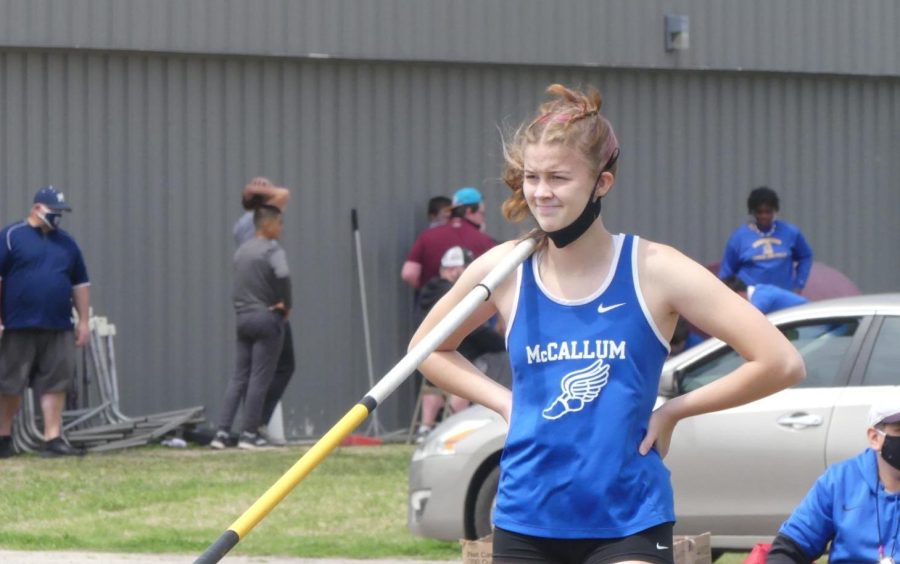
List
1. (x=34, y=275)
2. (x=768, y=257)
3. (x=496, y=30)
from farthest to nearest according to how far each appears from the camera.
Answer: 1. (x=496, y=30)
2. (x=768, y=257)
3. (x=34, y=275)

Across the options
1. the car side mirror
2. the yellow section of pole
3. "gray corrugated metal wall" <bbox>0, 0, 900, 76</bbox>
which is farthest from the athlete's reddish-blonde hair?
"gray corrugated metal wall" <bbox>0, 0, 900, 76</bbox>

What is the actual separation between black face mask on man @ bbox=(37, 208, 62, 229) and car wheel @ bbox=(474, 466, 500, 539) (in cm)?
573

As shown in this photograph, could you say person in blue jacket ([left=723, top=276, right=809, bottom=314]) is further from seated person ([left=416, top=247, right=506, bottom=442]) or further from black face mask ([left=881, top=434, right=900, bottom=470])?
black face mask ([left=881, top=434, right=900, bottom=470])

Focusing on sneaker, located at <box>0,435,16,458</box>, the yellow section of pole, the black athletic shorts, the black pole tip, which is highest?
the yellow section of pole

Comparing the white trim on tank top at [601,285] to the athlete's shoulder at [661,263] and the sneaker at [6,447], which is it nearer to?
the athlete's shoulder at [661,263]

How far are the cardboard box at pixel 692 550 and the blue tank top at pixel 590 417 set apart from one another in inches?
91.6

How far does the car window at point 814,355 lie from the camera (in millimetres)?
9070

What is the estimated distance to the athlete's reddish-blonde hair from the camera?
4129 millimetres

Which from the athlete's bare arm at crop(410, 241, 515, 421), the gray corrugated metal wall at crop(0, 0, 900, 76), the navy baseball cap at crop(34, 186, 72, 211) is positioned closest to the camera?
the athlete's bare arm at crop(410, 241, 515, 421)

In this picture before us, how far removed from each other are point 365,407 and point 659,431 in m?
0.69

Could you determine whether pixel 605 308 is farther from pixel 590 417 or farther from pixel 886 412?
pixel 886 412

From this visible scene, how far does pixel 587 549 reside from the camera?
4102 mm

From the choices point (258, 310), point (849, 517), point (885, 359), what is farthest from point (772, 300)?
point (258, 310)

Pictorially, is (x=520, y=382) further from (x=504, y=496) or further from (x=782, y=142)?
(x=782, y=142)
